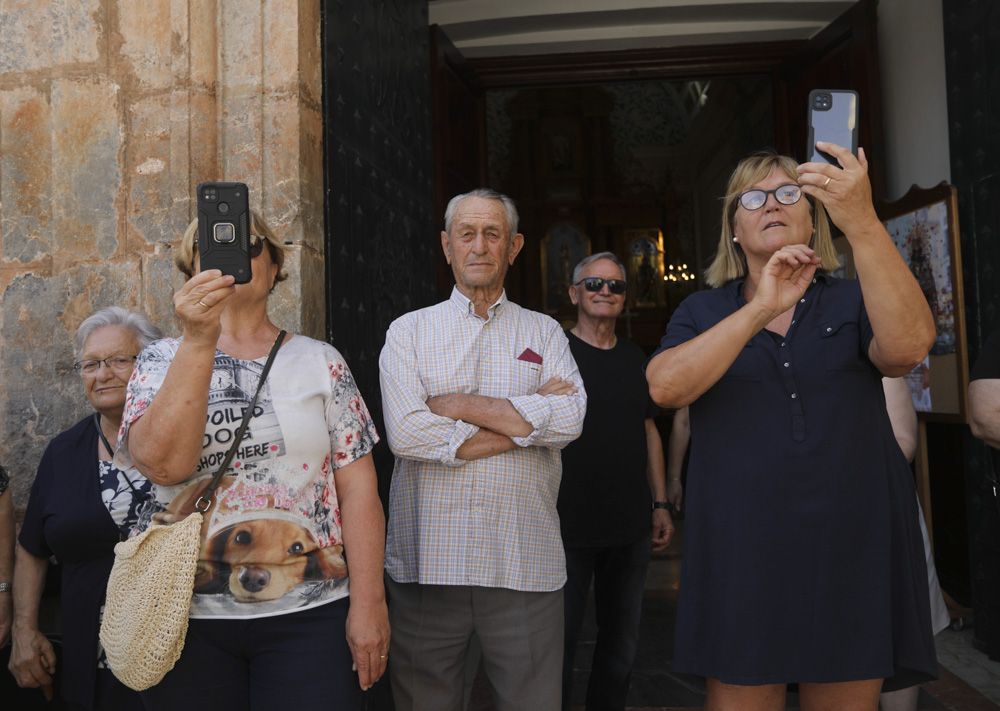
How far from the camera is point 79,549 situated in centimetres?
257

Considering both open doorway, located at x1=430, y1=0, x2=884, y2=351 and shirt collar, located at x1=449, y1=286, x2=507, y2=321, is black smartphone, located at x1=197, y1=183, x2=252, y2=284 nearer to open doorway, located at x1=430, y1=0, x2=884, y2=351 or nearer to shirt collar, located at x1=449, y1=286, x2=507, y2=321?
shirt collar, located at x1=449, y1=286, x2=507, y2=321

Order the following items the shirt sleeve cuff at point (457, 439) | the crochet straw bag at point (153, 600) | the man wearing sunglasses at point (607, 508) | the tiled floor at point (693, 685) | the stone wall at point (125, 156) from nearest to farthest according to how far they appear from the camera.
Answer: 1. the crochet straw bag at point (153, 600)
2. the shirt sleeve cuff at point (457, 439)
3. the stone wall at point (125, 156)
4. the man wearing sunglasses at point (607, 508)
5. the tiled floor at point (693, 685)

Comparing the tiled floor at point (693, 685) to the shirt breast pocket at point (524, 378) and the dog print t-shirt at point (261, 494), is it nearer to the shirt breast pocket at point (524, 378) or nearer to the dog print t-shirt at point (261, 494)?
the shirt breast pocket at point (524, 378)

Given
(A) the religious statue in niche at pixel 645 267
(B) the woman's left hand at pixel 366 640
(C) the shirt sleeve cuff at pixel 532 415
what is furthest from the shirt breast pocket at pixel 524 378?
(A) the religious statue in niche at pixel 645 267

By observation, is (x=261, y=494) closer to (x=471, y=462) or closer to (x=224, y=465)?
(x=224, y=465)

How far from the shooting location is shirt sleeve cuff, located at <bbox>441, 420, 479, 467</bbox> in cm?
256

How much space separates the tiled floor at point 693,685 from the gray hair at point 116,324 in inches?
89.4

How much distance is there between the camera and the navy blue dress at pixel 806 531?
2006 millimetres

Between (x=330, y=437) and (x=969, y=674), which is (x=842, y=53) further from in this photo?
(x=330, y=437)

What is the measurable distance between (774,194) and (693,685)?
2.19 meters

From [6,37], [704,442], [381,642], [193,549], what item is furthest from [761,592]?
[6,37]

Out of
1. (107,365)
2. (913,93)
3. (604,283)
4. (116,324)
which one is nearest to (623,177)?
(913,93)

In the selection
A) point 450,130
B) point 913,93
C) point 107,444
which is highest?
point 913,93

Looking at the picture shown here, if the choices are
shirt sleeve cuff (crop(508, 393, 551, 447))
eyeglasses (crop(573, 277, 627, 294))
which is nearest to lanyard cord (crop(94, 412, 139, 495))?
shirt sleeve cuff (crop(508, 393, 551, 447))
